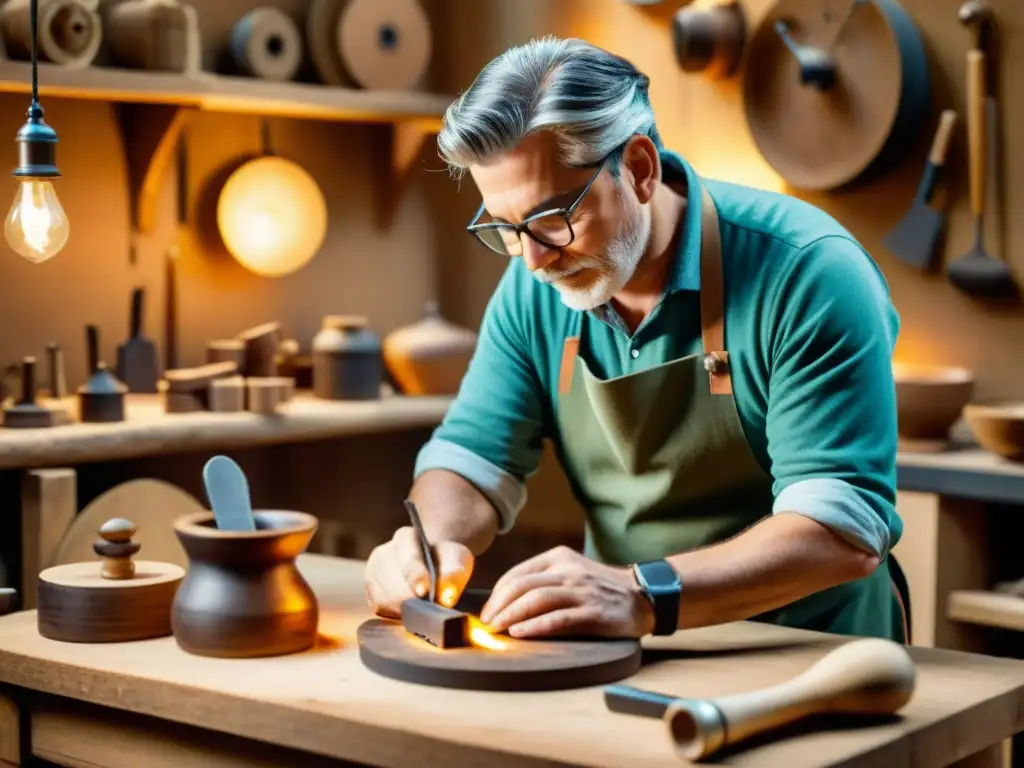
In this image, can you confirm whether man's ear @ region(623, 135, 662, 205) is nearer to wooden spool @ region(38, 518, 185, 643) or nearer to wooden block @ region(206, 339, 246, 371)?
wooden spool @ region(38, 518, 185, 643)

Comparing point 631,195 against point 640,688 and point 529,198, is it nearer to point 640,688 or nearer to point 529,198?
point 529,198

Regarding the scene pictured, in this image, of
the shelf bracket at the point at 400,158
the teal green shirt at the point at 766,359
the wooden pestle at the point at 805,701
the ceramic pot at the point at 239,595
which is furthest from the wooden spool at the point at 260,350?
the wooden pestle at the point at 805,701

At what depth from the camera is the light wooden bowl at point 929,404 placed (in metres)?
3.58

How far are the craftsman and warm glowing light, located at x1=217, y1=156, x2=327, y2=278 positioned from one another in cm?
191

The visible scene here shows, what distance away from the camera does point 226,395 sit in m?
3.88

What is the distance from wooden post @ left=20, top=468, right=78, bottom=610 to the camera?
133 inches

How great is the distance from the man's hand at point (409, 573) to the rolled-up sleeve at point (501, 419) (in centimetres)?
31

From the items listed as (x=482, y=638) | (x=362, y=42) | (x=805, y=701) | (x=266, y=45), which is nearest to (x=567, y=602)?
(x=482, y=638)

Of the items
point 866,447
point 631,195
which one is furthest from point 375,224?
point 866,447

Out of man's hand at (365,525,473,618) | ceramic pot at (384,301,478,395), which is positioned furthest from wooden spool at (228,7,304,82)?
man's hand at (365,525,473,618)

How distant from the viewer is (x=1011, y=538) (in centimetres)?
369

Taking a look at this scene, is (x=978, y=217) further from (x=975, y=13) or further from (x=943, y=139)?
(x=975, y=13)

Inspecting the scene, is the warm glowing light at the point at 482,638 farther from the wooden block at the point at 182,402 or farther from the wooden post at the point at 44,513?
the wooden block at the point at 182,402

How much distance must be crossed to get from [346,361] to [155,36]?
104 cm
